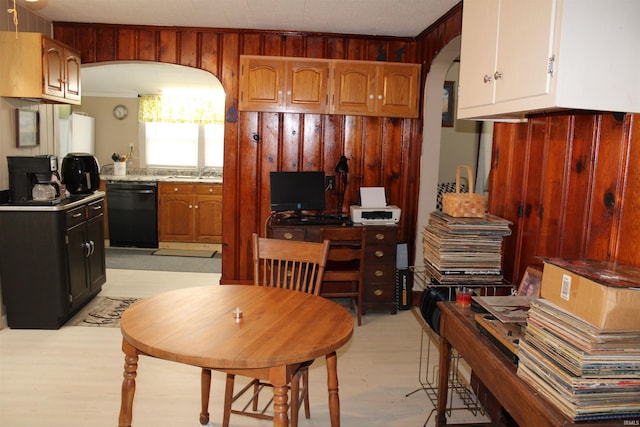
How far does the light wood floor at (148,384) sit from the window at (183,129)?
4155 millimetres

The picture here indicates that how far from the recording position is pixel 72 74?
4.45m

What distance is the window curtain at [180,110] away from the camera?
298 inches

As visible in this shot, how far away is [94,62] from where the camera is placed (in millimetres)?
4754

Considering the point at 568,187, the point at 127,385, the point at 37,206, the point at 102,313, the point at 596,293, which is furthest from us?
the point at 102,313

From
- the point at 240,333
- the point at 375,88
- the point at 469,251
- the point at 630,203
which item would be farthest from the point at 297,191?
the point at 630,203

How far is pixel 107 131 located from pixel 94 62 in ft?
10.2

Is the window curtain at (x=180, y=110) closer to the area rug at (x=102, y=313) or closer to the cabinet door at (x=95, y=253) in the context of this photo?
the cabinet door at (x=95, y=253)

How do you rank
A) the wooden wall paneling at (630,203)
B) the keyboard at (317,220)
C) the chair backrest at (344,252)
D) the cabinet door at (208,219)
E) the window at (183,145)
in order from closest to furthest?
the wooden wall paneling at (630,203), the chair backrest at (344,252), the keyboard at (317,220), the cabinet door at (208,219), the window at (183,145)

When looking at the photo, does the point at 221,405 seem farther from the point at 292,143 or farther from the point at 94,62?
the point at 94,62

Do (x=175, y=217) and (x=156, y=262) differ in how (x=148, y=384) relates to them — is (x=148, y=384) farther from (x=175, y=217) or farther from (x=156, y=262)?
(x=175, y=217)

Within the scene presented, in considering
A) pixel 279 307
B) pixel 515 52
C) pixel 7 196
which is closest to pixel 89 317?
pixel 7 196

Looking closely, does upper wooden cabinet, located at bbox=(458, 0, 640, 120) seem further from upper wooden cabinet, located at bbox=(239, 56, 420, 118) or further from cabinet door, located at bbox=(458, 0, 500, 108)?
upper wooden cabinet, located at bbox=(239, 56, 420, 118)

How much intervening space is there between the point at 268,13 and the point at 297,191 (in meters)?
1.48

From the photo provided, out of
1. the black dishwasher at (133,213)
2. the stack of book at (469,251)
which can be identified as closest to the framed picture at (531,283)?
the stack of book at (469,251)
